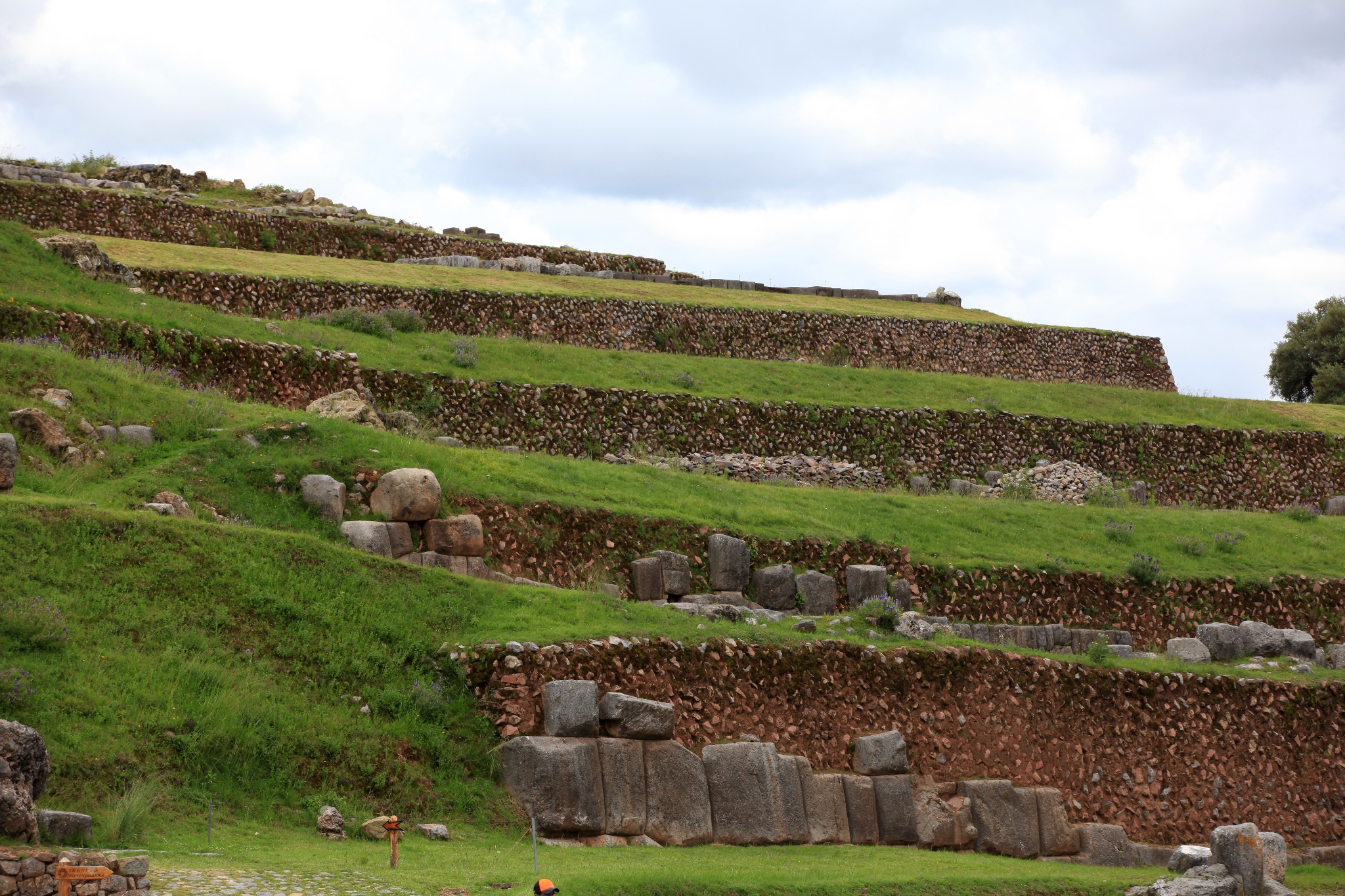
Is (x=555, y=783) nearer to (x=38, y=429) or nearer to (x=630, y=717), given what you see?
(x=630, y=717)

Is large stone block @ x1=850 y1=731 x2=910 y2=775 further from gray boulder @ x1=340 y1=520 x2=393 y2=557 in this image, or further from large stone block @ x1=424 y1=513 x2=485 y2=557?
gray boulder @ x1=340 y1=520 x2=393 y2=557

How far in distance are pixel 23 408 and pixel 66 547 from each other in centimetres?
558

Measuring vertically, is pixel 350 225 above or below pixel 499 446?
above

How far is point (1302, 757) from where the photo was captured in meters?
23.5

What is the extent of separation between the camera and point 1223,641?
25953 mm

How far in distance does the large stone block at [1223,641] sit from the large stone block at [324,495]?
1744 centimetres

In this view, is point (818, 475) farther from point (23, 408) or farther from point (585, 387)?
point (23, 408)

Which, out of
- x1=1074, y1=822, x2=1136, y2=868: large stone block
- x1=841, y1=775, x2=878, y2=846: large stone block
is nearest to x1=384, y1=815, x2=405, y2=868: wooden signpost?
x1=841, y1=775, x2=878, y2=846: large stone block

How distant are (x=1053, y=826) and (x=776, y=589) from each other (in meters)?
7.04

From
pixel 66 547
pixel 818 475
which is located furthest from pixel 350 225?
pixel 66 547

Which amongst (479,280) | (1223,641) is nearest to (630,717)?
(1223,641)

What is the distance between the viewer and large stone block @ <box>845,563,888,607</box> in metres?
25.2

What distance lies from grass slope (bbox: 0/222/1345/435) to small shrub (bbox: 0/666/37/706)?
49.0 feet

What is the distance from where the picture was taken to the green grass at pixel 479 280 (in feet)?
120
